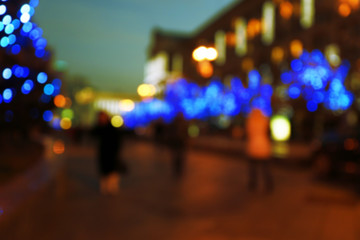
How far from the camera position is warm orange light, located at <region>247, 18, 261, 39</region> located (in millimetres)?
47219

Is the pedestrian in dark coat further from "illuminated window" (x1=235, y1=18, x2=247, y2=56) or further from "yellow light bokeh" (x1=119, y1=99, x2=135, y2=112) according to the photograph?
"yellow light bokeh" (x1=119, y1=99, x2=135, y2=112)

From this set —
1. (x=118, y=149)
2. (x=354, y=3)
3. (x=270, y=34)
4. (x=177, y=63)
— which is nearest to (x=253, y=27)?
(x=270, y=34)

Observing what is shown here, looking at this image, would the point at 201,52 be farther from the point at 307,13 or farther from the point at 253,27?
the point at 253,27

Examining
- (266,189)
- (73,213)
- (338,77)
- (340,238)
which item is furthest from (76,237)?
(338,77)

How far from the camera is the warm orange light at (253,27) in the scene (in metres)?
47.2

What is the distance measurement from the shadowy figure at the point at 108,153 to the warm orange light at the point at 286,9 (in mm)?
34327

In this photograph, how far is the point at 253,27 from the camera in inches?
1889

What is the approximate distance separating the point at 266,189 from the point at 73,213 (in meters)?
4.67

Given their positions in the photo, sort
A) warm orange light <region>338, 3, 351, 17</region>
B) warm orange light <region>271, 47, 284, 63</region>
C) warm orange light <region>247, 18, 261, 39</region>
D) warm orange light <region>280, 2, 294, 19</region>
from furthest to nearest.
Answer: warm orange light <region>247, 18, 261, 39</region>, warm orange light <region>271, 47, 284, 63</region>, warm orange light <region>280, 2, 294, 19</region>, warm orange light <region>338, 3, 351, 17</region>

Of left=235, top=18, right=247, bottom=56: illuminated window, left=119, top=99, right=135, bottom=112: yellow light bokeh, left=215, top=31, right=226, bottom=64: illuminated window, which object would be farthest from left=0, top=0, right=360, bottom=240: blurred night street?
left=119, top=99, right=135, bottom=112: yellow light bokeh

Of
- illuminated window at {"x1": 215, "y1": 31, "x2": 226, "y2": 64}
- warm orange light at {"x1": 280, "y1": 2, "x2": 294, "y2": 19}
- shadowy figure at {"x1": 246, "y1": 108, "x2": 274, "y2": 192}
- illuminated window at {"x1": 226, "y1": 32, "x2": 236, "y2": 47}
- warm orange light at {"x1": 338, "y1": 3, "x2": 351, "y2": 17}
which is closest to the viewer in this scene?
shadowy figure at {"x1": 246, "y1": 108, "x2": 274, "y2": 192}

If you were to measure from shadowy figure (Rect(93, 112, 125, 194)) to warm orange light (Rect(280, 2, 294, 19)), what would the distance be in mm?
34327

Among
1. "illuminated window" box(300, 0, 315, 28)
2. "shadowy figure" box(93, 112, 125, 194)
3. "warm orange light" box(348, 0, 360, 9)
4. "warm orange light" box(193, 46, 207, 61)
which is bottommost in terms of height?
"shadowy figure" box(93, 112, 125, 194)

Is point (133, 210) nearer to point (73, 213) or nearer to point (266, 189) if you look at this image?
point (73, 213)
